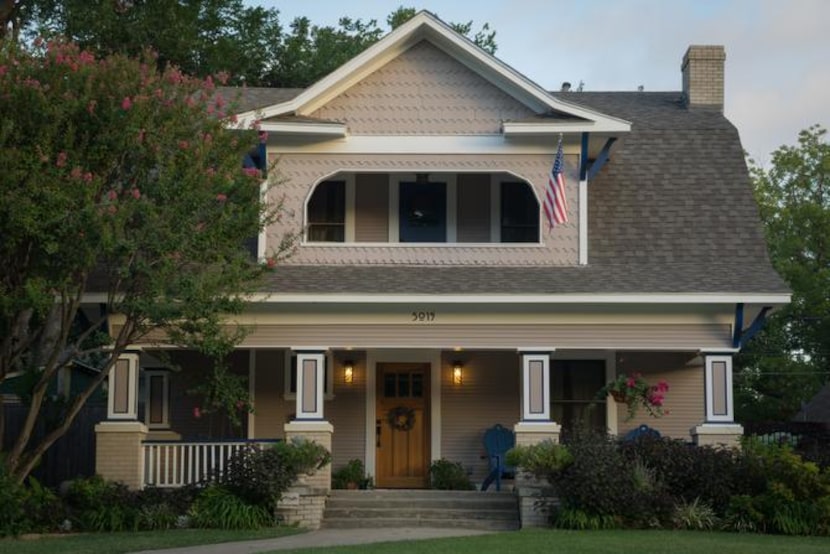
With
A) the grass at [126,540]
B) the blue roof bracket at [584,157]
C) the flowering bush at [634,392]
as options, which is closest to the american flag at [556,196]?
the blue roof bracket at [584,157]

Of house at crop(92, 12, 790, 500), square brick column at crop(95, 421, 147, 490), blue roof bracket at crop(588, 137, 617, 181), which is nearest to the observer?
square brick column at crop(95, 421, 147, 490)

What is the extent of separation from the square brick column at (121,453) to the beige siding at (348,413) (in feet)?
11.8

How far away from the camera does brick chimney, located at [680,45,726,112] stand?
994 inches

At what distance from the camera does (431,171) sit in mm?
21219

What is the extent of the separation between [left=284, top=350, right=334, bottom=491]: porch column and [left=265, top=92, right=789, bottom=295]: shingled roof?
1129mm

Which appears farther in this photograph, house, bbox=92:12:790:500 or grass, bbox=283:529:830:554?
house, bbox=92:12:790:500

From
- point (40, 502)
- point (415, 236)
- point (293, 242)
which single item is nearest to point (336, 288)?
point (293, 242)

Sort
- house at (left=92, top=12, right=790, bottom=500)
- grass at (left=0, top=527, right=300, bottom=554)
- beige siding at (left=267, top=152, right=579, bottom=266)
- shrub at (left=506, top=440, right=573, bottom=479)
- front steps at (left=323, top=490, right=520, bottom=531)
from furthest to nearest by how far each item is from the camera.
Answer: beige siding at (left=267, top=152, right=579, bottom=266)
house at (left=92, top=12, right=790, bottom=500)
front steps at (left=323, top=490, right=520, bottom=531)
shrub at (left=506, top=440, right=573, bottom=479)
grass at (left=0, top=527, right=300, bottom=554)

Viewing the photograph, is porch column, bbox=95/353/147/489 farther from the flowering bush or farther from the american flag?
the flowering bush

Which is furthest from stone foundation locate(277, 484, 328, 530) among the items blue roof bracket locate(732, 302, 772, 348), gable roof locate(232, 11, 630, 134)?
blue roof bracket locate(732, 302, 772, 348)

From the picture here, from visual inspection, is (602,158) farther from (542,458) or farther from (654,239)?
(542,458)

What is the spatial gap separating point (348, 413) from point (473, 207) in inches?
160

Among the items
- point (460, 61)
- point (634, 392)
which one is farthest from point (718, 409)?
point (460, 61)

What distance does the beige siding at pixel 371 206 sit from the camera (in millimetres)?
22062
